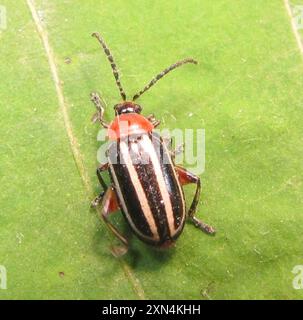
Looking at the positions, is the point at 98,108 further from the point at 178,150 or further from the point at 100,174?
the point at 178,150

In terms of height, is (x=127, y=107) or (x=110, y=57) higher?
(x=110, y=57)

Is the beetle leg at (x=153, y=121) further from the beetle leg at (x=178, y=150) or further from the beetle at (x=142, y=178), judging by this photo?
the beetle leg at (x=178, y=150)

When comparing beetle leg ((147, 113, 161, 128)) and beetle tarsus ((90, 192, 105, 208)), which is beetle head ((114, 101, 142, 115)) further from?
beetle tarsus ((90, 192, 105, 208))

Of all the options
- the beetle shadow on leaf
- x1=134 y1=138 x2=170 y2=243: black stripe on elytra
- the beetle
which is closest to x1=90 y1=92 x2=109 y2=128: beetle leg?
the beetle

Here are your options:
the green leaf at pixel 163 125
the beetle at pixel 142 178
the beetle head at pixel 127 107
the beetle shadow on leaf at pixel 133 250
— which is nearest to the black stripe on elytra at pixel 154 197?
the beetle at pixel 142 178

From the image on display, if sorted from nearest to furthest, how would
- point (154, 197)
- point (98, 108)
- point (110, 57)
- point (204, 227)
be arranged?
point (154, 197) → point (204, 227) → point (110, 57) → point (98, 108)

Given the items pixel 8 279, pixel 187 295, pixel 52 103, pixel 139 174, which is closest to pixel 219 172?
pixel 139 174

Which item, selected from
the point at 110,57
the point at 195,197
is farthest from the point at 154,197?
the point at 110,57
